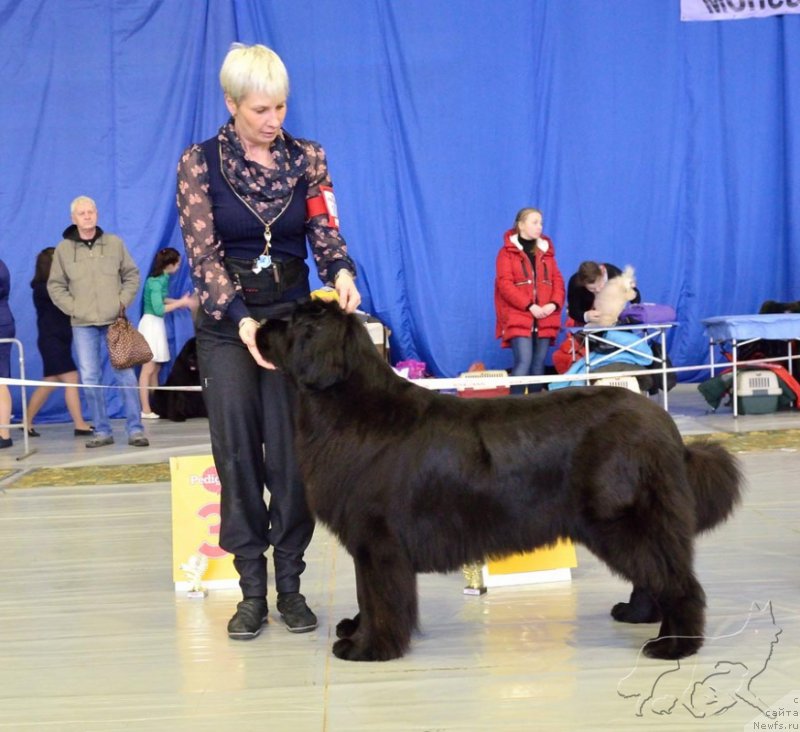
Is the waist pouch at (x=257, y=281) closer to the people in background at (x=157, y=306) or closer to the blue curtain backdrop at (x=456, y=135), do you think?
the people in background at (x=157, y=306)

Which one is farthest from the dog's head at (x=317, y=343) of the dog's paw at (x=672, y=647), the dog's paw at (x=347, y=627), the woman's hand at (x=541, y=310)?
the woman's hand at (x=541, y=310)

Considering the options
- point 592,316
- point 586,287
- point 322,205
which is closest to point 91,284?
point 592,316

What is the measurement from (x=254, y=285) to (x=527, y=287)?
253 inches

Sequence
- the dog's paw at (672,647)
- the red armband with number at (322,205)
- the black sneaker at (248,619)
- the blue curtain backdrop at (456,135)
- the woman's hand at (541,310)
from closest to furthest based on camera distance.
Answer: the dog's paw at (672,647) < the black sneaker at (248,619) < the red armband with number at (322,205) < the woman's hand at (541,310) < the blue curtain backdrop at (456,135)

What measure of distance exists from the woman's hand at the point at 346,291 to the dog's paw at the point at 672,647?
1448 mm

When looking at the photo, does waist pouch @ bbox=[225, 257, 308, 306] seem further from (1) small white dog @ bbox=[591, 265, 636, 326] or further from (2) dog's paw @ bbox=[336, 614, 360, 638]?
(1) small white dog @ bbox=[591, 265, 636, 326]

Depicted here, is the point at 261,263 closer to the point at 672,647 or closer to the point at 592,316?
the point at 672,647

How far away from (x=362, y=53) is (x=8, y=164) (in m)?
4.01

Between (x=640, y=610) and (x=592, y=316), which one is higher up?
(x=592, y=316)

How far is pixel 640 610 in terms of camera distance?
368cm

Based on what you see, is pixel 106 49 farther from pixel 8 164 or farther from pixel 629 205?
pixel 629 205

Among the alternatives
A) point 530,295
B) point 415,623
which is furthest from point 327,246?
point 530,295

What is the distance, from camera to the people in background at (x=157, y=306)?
10.8 m

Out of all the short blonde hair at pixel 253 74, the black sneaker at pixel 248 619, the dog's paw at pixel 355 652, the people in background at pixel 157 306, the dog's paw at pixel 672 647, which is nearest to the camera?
the dog's paw at pixel 672 647
